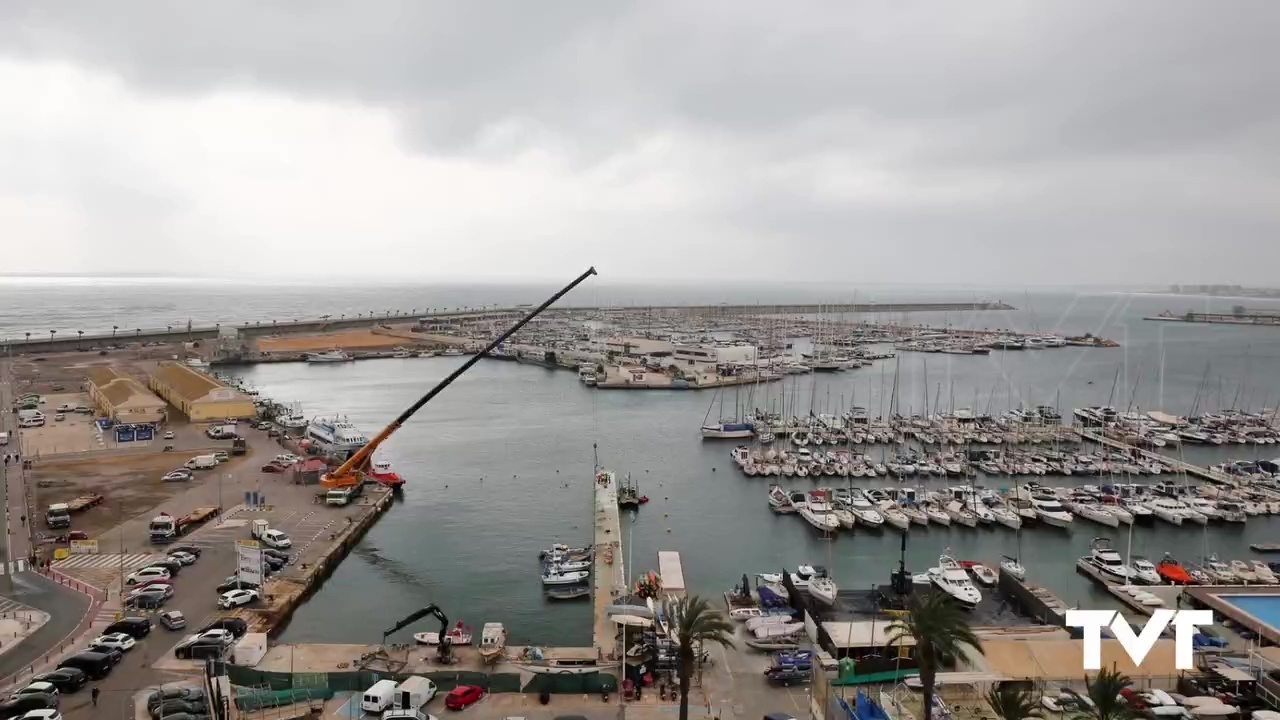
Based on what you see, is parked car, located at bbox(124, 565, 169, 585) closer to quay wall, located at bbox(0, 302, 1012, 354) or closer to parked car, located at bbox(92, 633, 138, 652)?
parked car, located at bbox(92, 633, 138, 652)

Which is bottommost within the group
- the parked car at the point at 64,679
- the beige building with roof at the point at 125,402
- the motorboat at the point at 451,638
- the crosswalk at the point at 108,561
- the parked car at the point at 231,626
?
the motorboat at the point at 451,638

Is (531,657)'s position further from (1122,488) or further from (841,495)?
(1122,488)

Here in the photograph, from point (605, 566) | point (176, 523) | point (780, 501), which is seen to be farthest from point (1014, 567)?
point (176, 523)

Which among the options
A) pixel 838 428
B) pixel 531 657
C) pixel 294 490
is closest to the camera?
pixel 531 657

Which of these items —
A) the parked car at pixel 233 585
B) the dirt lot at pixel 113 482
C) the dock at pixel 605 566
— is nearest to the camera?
the dock at pixel 605 566

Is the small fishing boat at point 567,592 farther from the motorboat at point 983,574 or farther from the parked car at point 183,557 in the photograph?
the motorboat at point 983,574

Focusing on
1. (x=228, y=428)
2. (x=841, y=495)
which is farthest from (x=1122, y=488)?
(x=228, y=428)

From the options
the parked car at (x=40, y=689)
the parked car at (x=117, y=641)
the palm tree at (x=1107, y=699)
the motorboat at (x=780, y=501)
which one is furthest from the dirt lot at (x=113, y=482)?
the palm tree at (x=1107, y=699)
